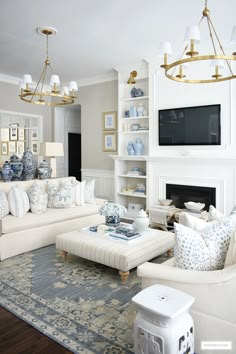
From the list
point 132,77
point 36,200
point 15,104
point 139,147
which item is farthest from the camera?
point 15,104

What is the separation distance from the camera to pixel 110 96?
21.2 feet

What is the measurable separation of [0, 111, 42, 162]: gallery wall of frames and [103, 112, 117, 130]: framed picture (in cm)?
185

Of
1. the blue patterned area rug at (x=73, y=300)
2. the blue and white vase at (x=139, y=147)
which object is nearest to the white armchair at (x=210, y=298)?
the blue patterned area rug at (x=73, y=300)

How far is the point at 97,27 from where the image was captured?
3.99 meters

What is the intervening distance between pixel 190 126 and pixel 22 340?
4089mm

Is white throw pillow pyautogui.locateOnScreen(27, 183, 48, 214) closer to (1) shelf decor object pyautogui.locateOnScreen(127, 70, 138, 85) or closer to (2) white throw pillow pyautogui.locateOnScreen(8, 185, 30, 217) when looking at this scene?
(2) white throw pillow pyautogui.locateOnScreen(8, 185, 30, 217)

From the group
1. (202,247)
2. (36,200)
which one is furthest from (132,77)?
(202,247)

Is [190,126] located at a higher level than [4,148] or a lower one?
higher

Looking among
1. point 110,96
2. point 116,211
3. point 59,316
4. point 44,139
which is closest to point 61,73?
point 110,96

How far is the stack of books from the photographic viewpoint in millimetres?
3182

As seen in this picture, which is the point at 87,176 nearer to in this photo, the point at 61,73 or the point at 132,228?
the point at 61,73

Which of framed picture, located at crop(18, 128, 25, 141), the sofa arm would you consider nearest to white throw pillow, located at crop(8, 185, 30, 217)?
the sofa arm

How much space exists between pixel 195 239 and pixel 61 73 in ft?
18.1

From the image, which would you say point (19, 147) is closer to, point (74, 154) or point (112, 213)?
point (74, 154)
